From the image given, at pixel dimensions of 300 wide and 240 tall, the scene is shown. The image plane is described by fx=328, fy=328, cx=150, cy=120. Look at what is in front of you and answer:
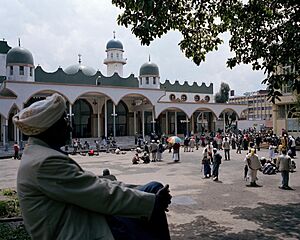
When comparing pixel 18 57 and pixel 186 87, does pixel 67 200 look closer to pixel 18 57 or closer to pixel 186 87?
pixel 18 57

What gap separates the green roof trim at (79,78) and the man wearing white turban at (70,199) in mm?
41319

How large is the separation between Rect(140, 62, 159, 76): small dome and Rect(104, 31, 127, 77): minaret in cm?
703

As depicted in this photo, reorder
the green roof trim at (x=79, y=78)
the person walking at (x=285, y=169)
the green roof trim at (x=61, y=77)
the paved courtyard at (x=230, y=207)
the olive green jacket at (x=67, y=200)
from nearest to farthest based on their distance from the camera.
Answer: the olive green jacket at (x=67, y=200), the paved courtyard at (x=230, y=207), the person walking at (x=285, y=169), the green roof trim at (x=61, y=77), the green roof trim at (x=79, y=78)

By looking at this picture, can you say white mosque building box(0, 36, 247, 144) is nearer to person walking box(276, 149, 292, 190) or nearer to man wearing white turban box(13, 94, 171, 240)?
person walking box(276, 149, 292, 190)

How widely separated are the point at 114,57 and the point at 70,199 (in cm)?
5372

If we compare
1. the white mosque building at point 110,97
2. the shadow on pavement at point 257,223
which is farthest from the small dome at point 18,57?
the shadow on pavement at point 257,223

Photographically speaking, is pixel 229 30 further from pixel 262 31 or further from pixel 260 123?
pixel 260 123

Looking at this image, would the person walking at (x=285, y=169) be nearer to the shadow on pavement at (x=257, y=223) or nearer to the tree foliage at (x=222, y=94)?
the shadow on pavement at (x=257, y=223)

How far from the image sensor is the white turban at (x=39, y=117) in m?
1.73

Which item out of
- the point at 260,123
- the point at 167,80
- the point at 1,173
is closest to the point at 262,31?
the point at 1,173

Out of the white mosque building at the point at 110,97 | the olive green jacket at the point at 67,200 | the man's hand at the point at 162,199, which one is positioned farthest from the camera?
the white mosque building at the point at 110,97

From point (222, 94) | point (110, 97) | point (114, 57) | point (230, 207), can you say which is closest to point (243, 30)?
point (230, 207)

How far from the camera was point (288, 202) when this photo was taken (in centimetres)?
962

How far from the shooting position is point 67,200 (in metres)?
1.57
